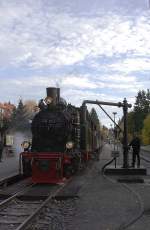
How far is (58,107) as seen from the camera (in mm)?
20766

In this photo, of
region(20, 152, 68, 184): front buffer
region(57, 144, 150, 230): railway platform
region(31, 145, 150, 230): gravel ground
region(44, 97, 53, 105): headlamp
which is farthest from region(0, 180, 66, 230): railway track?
region(44, 97, 53, 105): headlamp

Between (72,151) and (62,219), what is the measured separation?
918cm

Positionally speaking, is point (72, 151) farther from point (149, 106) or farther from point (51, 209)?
point (149, 106)

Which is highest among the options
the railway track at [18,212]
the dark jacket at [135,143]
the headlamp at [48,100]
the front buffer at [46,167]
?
the headlamp at [48,100]

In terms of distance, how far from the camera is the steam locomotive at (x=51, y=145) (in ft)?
61.3

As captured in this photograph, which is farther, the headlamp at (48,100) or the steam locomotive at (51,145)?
the headlamp at (48,100)

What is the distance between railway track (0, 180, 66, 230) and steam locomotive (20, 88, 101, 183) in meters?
3.64

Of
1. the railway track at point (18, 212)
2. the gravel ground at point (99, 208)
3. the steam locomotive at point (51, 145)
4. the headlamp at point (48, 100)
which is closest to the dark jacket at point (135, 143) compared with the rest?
the steam locomotive at point (51, 145)

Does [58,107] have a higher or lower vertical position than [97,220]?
higher

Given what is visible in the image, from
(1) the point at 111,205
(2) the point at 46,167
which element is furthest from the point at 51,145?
(1) the point at 111,205

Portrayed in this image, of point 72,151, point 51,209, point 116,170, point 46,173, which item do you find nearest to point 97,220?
point 51,209

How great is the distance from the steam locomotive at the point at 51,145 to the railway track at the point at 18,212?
3639mm

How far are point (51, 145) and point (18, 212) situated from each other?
321 inches

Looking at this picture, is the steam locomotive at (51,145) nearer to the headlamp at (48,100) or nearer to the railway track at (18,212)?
the headlamp at (48,100)
